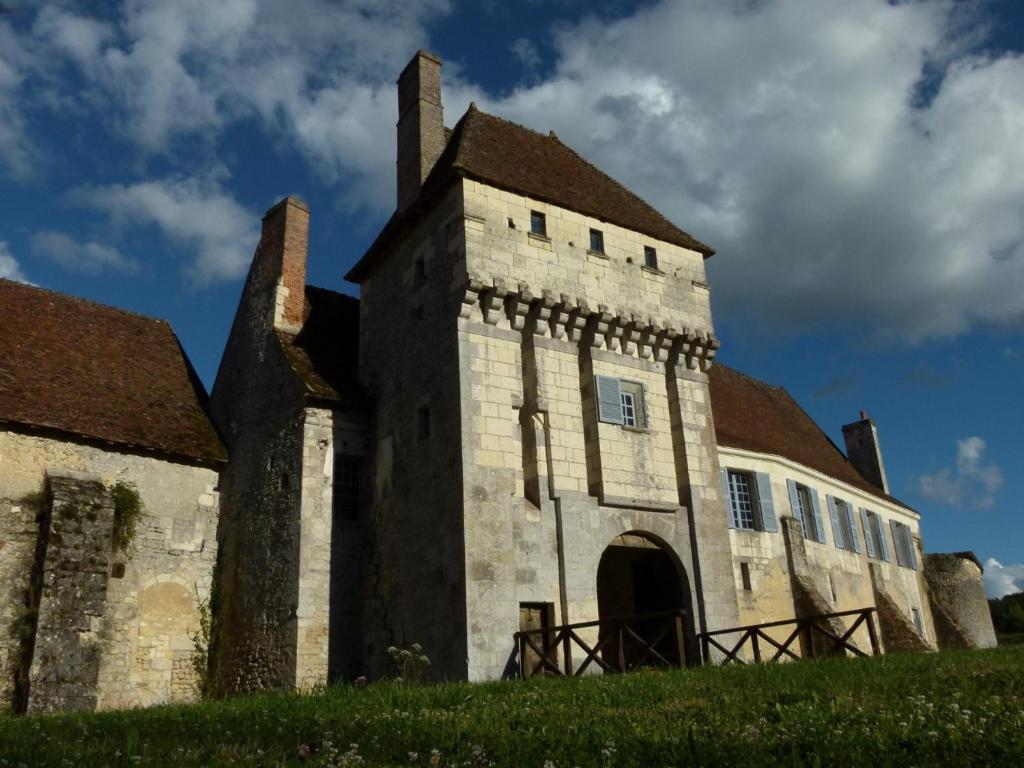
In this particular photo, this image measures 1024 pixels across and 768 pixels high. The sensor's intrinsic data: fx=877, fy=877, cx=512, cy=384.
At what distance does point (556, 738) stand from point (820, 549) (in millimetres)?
15478

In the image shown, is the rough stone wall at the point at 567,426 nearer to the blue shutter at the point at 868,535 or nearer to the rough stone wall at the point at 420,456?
the rough stone wall at the point at 420,456

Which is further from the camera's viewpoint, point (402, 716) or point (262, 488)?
point (262, 488)

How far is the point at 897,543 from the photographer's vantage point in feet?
80.4

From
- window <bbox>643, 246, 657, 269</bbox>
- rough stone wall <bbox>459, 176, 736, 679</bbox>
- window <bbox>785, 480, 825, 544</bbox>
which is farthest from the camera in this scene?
window <bbox>785, 480, 825, 544</bbox>

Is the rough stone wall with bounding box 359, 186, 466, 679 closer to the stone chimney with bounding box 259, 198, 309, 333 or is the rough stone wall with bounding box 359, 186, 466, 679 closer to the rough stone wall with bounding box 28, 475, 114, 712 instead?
the stone chimney with bounding box 259, 198, 309, 333

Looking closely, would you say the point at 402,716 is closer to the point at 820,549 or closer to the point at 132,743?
the point at 132,743

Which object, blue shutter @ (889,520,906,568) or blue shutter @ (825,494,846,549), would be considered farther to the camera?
blue shutter @ (889,520,906,568)

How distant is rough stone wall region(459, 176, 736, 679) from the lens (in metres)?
13.3

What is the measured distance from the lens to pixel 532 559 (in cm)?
1341

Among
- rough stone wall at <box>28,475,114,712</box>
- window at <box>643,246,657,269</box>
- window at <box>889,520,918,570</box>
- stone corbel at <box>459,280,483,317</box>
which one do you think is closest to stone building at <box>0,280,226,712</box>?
rough stone wall at <box>28,475,114,712</box>

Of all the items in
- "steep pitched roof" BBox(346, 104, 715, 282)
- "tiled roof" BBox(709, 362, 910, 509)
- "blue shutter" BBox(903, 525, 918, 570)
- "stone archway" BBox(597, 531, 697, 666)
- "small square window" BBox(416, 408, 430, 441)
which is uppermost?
"steep pitched roof" BBox(346, 104, 715, 282)

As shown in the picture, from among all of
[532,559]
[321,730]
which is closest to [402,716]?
[321,730]

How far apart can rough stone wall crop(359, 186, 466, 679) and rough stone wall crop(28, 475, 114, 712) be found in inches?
168

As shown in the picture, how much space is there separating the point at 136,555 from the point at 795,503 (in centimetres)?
1357
